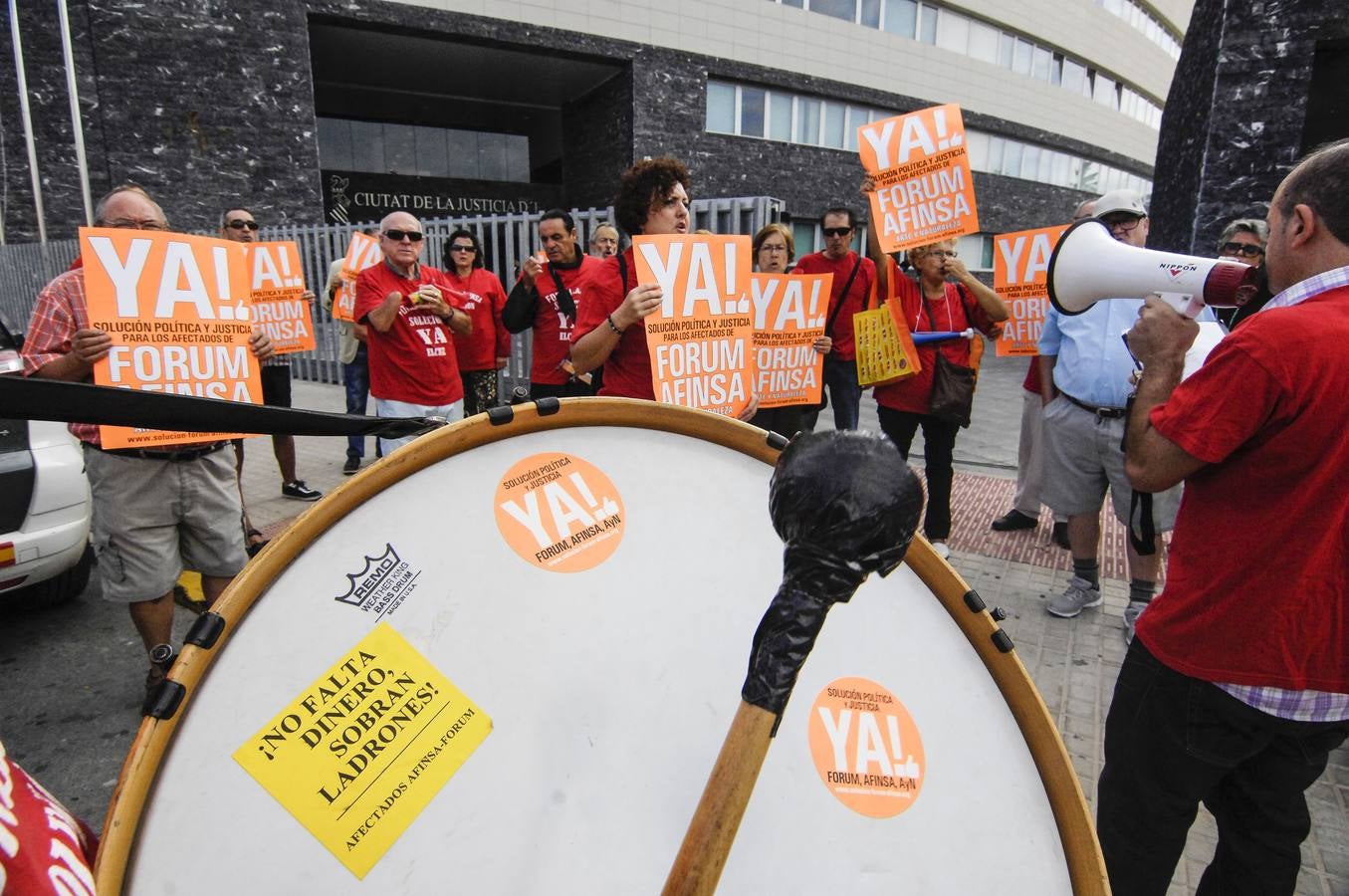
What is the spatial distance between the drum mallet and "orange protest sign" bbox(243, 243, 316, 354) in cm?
591

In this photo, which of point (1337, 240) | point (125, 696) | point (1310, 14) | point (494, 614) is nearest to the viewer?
point (494, 614)

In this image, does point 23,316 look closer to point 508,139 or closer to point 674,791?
point 508,139

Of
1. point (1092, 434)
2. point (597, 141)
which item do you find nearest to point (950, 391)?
point (1092, 434)

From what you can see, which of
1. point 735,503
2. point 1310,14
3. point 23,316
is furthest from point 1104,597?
point 23,316

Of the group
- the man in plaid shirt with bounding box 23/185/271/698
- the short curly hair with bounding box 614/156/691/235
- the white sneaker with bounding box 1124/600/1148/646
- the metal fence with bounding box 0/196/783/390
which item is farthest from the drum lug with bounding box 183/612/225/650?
the metal fence with bounding box 0/196/783/390

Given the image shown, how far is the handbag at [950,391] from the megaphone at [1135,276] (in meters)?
2.25

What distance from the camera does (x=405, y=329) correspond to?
4332mm

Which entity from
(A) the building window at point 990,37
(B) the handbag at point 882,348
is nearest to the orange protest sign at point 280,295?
(B) the handbag at point 882,348

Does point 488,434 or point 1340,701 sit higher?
point 488,434

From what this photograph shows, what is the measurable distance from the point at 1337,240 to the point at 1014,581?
339cm

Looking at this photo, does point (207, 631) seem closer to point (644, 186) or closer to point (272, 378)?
point (644, 186)

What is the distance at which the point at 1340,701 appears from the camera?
1.52 metres

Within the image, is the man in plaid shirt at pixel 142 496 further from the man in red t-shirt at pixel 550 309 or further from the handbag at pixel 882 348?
the handbag at pixel 882 348

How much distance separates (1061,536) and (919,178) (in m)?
2.72
